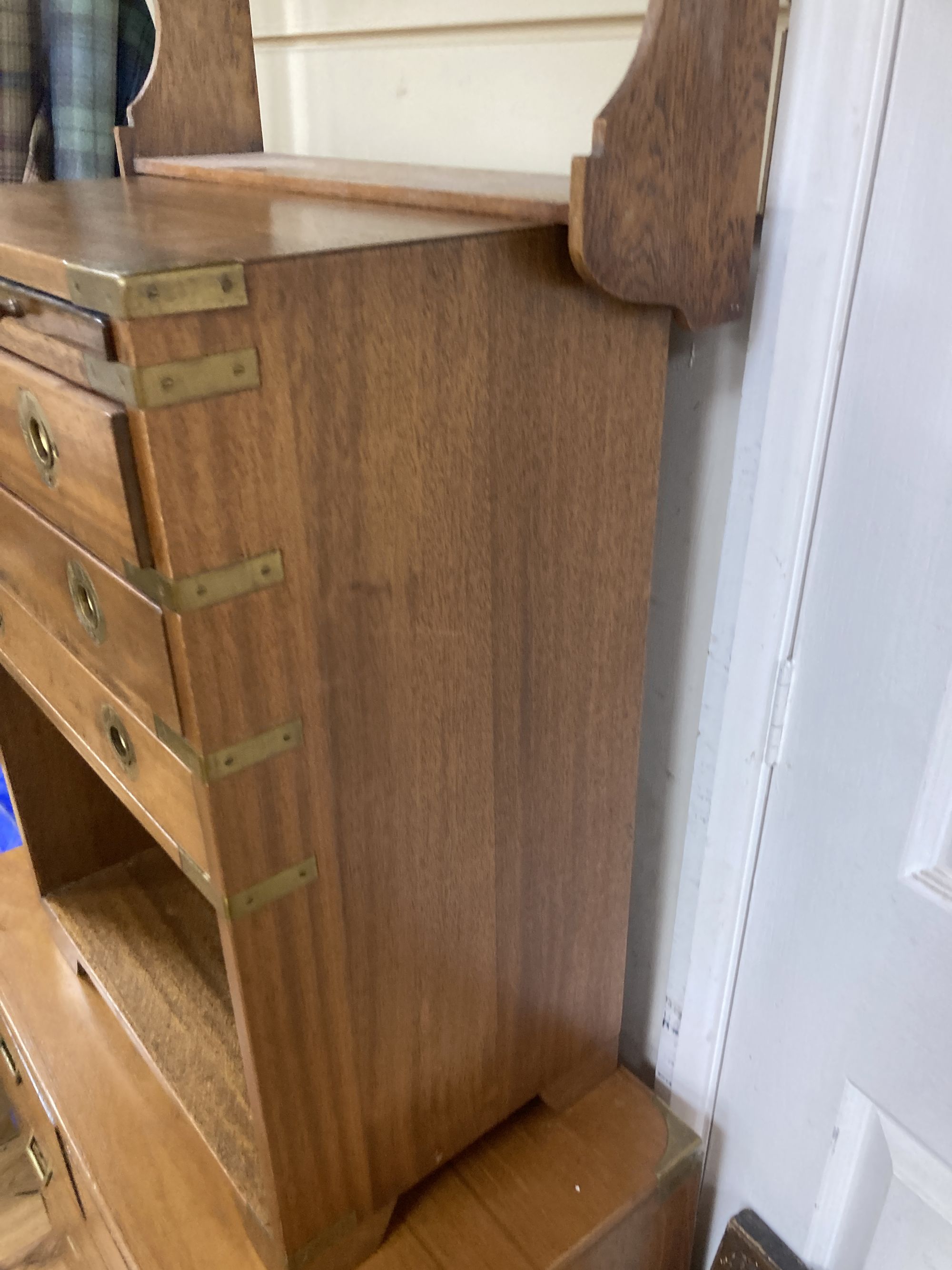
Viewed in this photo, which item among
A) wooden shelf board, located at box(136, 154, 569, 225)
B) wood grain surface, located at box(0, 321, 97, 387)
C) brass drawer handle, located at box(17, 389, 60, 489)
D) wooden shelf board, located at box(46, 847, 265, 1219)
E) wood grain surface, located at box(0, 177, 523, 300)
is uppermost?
wooden shelf board, located at box(136, 154, 569, 225)

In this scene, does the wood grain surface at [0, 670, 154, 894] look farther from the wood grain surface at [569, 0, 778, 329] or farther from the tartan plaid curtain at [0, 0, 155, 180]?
the wood grain surface at [569, 0, 778, 329]

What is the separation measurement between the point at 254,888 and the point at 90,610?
20 centimetres

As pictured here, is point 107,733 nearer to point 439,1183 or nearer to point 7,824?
point 439,1183

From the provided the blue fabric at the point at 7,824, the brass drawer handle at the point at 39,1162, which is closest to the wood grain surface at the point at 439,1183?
the brass drawer handle at the point at 39,1162

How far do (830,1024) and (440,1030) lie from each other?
32cm

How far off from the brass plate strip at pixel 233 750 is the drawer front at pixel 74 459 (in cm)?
10

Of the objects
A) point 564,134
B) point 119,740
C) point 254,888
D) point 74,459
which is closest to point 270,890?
point 254,888

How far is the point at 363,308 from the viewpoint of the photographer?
1.58 feet

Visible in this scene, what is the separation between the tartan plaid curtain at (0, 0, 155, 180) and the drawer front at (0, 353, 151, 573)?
2.34ft

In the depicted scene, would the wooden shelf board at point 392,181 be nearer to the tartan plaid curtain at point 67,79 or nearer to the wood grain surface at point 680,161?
the wood grain surface at point 680,161

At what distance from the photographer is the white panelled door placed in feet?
1.84

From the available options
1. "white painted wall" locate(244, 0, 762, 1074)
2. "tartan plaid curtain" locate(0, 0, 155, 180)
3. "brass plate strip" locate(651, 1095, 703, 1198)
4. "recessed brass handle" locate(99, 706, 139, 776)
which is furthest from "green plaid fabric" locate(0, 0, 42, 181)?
"brass plate strip" locate(651, 1095, 703, 1198)

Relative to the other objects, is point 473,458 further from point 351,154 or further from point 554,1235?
point 554,1235

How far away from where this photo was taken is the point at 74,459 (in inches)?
19.9
